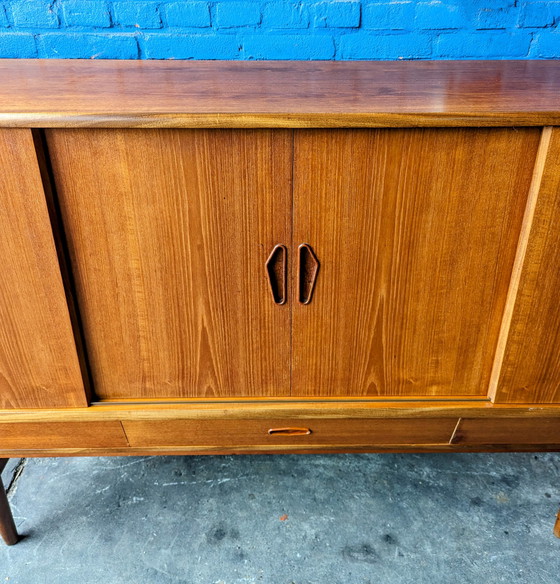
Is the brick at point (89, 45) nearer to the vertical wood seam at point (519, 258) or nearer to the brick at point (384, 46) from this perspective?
the brick at point (384, 46)

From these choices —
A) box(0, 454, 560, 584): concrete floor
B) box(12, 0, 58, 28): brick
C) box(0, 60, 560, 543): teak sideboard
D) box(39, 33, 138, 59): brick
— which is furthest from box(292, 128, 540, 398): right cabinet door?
box(12, 0, 58, 28): brick

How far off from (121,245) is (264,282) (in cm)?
27

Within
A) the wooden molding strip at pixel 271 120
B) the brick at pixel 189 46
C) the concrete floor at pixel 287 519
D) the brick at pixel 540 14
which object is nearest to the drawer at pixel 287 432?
the concrete floor at pixel 287 519

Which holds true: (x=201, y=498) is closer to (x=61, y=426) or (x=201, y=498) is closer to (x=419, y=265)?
(x=61, y=426)

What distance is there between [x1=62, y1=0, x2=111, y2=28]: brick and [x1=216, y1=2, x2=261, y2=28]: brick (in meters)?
0.29

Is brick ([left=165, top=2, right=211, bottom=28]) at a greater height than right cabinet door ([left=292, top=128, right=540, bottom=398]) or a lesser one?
greater

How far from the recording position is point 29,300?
3.27 ft

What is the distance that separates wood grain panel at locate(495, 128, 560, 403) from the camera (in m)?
0.92

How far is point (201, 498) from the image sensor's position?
52.8 inches

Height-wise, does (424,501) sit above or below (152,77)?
below

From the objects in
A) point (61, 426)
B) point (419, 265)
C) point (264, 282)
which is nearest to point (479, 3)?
point (419, 265)

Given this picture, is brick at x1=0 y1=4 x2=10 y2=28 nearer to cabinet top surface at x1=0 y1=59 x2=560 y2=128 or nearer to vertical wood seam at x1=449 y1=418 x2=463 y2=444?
cabinet top surface at x1=0 y1=59 x2=560 y2=128

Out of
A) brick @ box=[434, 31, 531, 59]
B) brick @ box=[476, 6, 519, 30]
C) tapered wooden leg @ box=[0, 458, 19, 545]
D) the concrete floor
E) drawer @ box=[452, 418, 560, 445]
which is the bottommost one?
the concrete floor

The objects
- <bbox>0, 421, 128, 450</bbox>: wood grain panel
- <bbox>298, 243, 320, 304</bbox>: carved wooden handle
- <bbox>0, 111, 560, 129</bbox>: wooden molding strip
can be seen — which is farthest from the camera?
<bbox>0, 421, 128, 450</bbox>: wood grain panel
